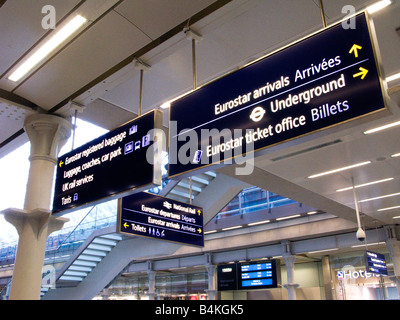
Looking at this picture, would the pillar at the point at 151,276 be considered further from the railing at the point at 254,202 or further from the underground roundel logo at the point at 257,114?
the underground roundel logo at the point at 257,114

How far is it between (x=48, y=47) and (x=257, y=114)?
9.15ft

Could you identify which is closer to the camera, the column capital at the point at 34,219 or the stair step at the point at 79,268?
the column capital at the point at 34,219

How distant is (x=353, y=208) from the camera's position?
407 inches

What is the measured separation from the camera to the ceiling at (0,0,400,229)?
3887mm

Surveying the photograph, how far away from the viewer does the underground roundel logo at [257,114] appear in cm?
308

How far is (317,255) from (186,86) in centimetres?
1450

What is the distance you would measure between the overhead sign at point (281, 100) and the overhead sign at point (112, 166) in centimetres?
30

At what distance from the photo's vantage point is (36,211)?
5.23 meters

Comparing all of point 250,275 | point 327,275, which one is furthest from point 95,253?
point 327,275

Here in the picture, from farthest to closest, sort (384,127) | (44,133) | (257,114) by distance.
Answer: (384,127)
(44,133)
(257,114)

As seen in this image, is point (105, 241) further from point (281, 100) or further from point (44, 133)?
point (281, 100)

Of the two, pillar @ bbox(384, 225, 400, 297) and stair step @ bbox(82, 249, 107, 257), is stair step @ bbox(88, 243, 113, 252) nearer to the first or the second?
stair step @ bbox(82, 249, 107, 257)

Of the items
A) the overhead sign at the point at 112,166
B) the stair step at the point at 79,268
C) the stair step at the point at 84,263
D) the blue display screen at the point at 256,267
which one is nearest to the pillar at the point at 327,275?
the blue display screen at the point at 256,267
